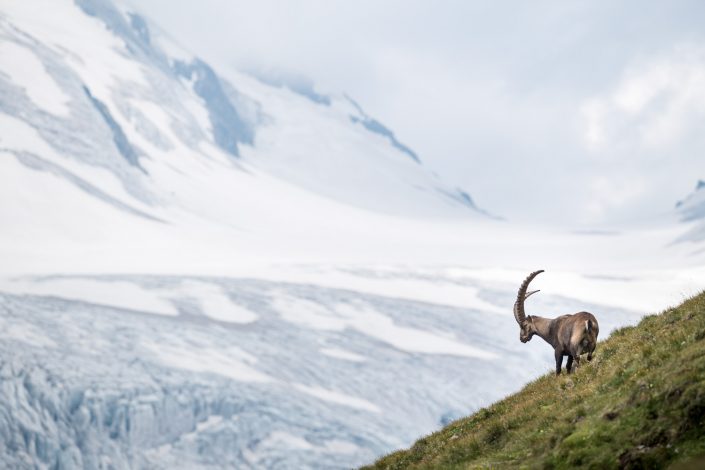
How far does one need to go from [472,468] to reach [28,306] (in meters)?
193

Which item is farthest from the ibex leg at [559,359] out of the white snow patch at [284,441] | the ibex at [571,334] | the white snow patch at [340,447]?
the white snow patch at [340,447]

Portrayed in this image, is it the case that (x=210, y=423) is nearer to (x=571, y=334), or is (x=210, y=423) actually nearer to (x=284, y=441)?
(x=284, y=441)

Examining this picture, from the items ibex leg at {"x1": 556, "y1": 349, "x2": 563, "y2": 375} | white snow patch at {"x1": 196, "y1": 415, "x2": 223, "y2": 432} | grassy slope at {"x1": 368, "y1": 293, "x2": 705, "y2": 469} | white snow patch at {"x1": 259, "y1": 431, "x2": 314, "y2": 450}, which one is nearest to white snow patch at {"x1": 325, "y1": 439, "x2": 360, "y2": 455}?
white snow patch at {"x1": 259, "y1": 431, "x2": 314, "y2": 450}

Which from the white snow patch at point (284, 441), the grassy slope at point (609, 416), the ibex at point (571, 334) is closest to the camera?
the grassy slope at point (609, 416)

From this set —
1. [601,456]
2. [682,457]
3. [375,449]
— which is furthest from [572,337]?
[375,449]

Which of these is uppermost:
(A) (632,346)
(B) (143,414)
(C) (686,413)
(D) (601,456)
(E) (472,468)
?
(A) (632,346)

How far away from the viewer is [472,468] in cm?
1828

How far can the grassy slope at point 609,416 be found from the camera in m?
14.4

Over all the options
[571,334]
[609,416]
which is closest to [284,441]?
[571,334]

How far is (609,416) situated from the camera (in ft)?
52.3

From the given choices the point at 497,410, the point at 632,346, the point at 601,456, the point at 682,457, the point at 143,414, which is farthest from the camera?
the point at 143,414

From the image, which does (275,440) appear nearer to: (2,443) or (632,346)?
(2,443)

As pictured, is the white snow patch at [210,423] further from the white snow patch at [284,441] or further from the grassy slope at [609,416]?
the grassy slope at [609,416]

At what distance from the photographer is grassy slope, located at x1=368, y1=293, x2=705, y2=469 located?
14.4 m
